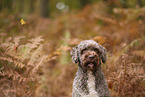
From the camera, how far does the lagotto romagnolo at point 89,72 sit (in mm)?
2025

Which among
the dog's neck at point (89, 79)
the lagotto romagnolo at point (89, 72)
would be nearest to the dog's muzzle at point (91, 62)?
the lagotto romagnolo at point (89, 72)

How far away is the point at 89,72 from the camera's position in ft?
7.12

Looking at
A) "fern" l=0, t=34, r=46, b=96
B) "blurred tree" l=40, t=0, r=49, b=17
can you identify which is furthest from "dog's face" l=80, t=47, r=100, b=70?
"blurred tree" l=40, t=0, r=49, b=17

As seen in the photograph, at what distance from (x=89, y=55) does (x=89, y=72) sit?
0.31 meters

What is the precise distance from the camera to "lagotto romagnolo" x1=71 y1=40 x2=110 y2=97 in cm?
203

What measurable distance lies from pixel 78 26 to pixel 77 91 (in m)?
7.73

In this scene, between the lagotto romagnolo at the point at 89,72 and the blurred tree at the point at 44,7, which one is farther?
the blurred tree at the point at 44,7

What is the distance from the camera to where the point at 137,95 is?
9.59ft

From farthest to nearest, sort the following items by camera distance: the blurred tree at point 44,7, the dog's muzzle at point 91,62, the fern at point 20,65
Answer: the blurred tree at point 44,7 < the fern at point 20,65 < the dog's muzzle at point 91,62

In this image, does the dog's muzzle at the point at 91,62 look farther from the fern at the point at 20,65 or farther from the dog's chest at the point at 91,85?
the fern at the point at 20,65

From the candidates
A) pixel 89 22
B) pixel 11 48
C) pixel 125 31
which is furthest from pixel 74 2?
pixel 11 48

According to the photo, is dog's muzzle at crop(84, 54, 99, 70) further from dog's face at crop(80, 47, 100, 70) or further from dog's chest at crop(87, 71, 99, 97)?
dog's chest at crop(87, 71, 99, 97)

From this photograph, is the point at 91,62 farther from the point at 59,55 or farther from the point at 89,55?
the point at 59,55

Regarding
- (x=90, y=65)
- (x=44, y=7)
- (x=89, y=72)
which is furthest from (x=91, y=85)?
(x=44, y=7)
